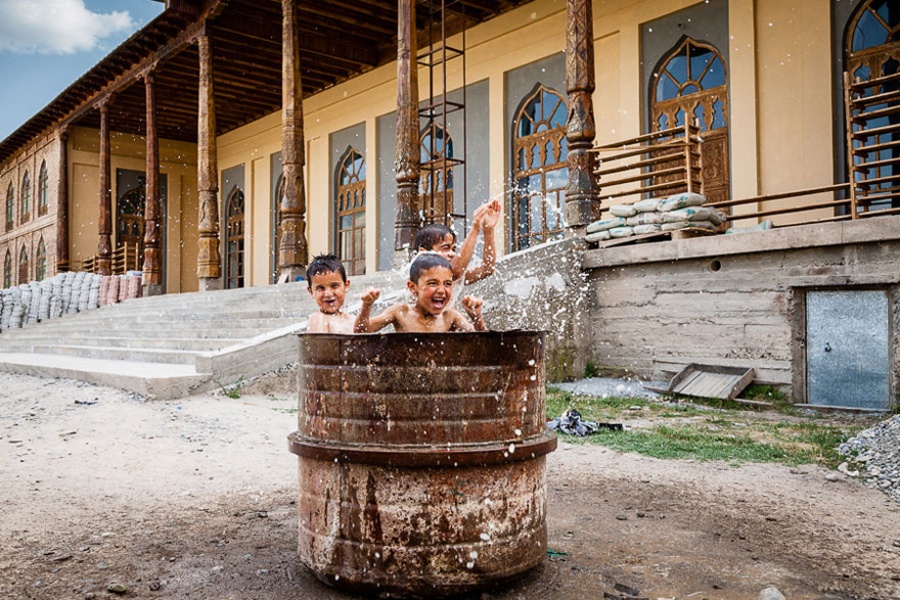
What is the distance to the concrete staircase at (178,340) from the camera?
24.9ft

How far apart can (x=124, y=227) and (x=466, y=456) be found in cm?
2517

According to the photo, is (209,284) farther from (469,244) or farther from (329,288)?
(469,244)

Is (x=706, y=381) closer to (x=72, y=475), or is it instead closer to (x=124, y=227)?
(x=72, y=475)

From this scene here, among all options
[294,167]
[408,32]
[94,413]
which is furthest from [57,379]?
[408,32]

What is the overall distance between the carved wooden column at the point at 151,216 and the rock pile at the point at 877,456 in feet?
52.5

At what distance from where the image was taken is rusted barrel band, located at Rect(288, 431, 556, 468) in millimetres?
2314

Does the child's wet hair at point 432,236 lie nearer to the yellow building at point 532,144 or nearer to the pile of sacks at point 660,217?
the yellow building at point 532,144

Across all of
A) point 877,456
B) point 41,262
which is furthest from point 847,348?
point 41,262

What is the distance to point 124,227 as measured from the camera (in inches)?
973

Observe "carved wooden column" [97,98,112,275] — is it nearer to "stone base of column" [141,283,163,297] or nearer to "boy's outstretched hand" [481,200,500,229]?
"stone base of column" [141,283,163,297]

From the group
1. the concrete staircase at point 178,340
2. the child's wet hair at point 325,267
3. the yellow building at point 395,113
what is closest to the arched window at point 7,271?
the yellow building at point 395,113

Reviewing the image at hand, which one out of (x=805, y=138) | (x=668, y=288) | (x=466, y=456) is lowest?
(x=466, y=456)

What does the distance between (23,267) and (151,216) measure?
13.4 m

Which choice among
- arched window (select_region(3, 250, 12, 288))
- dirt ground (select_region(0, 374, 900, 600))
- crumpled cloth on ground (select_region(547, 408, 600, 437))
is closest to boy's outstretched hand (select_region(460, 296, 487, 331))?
dirt ground (select_region(0, 374, 900, 600))
